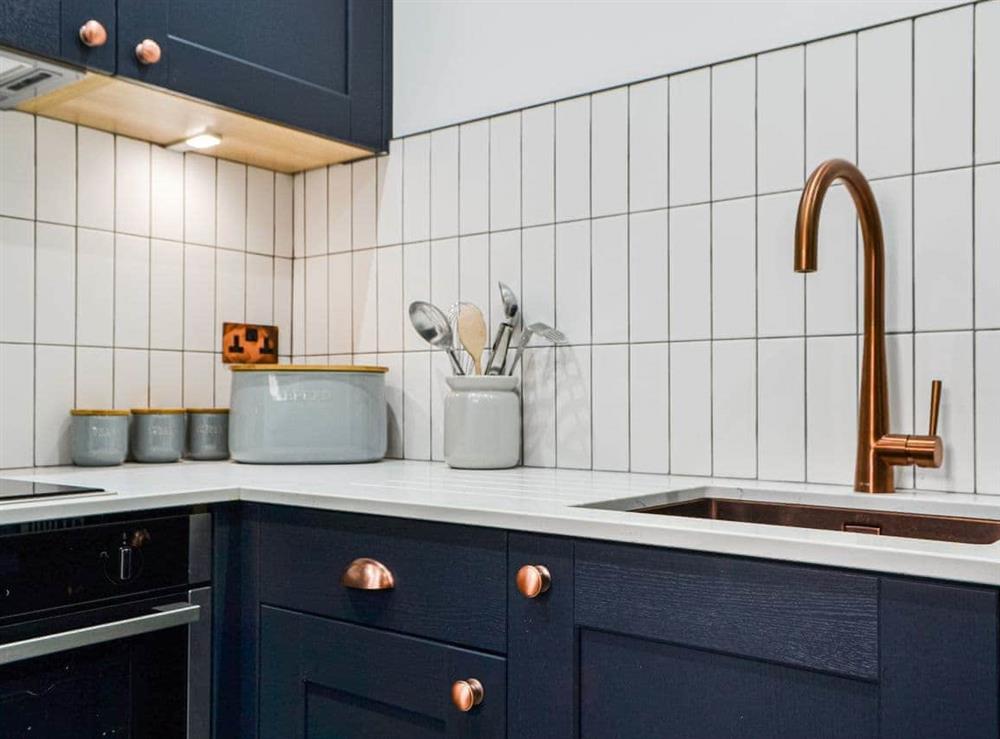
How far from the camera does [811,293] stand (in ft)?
4.75

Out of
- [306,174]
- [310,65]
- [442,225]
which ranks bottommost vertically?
[442,225]

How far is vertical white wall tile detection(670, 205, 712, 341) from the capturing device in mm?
1551

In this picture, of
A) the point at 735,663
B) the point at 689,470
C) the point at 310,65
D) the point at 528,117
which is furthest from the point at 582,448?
the point at 310,65

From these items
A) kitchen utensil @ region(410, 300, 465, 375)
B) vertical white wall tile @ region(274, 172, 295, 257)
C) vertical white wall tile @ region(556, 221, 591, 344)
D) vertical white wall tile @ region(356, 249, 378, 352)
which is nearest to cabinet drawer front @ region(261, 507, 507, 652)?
kitchen utensil @ region(410, 300, 465, 375)

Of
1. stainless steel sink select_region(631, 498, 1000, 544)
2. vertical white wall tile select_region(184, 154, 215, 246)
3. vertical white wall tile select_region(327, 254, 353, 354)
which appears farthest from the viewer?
vertical white wall tile select_region(327, 254, 353, 354)

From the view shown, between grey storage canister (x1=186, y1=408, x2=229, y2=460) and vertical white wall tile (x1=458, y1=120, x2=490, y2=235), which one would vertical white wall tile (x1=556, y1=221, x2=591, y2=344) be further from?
grey storage canister (x1=186, y1=408, x2=229, y2=460)

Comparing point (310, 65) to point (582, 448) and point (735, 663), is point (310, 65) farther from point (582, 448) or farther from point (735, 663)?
point (735, 663)

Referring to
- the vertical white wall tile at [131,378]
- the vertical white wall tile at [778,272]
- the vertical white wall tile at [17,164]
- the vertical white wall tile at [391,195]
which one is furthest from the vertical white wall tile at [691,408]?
A: the vertical white wall tile at [17,164]

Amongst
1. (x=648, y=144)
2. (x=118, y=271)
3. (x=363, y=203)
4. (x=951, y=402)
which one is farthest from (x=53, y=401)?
(x=951, y=402)

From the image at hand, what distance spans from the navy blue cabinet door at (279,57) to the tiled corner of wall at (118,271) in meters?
0.31

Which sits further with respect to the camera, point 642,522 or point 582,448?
point 582,448

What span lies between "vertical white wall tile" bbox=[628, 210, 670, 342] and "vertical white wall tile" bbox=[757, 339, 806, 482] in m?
0.18

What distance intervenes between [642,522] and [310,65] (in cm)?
124

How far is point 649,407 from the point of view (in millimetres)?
1615
